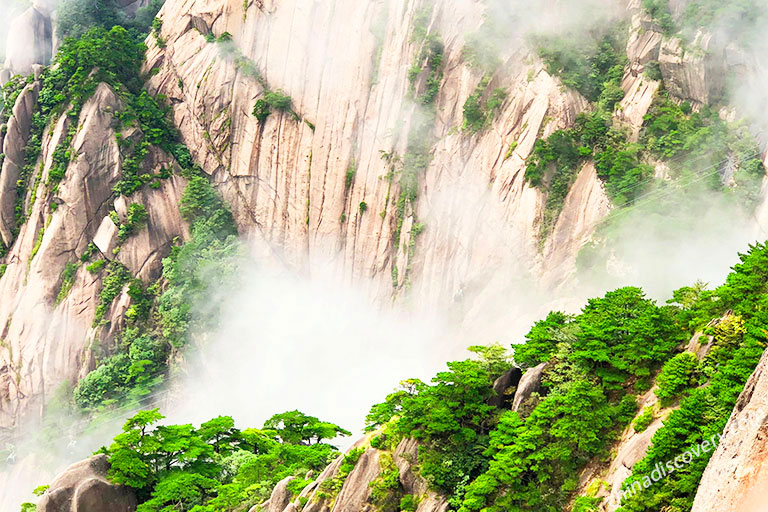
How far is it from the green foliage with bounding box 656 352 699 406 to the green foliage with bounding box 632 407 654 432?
0.47 m

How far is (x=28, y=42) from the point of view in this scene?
A: 7288 cm

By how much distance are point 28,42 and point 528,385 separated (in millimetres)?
60678

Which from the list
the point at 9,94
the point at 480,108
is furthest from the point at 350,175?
the point at 9,94

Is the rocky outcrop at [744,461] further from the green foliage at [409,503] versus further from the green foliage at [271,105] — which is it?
the green foliage at [271,105]

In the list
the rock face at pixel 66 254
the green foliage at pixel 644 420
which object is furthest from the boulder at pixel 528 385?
the rock face at pixel 66 254

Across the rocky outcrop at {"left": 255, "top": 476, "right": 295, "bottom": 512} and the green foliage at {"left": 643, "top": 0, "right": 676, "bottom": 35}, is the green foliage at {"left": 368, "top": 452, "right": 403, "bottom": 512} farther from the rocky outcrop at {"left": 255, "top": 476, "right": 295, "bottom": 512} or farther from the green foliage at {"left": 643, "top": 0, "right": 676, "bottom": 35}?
the green foliage at {"left": 643, "top": 0, "right": 676, "bottom": 35}

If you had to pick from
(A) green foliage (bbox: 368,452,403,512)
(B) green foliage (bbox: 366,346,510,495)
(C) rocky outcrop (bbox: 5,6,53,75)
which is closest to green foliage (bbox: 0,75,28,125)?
(C) rocky outcrop (bbox: 5,6,53,75)

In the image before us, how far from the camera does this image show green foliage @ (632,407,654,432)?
79.3ft

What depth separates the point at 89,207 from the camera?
62562 millimetres

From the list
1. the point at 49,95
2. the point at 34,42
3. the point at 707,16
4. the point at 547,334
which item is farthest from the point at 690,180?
the point at 34,42

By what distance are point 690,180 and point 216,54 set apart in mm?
37447

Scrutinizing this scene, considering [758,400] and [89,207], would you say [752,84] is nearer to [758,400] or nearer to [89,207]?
[758,400]

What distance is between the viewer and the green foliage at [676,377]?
78.4 feet

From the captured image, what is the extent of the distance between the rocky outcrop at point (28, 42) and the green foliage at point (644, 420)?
62237 mm
